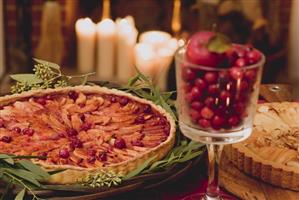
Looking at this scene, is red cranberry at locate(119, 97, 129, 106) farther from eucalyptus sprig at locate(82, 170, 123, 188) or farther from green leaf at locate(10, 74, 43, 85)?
eucalyptus sprig at locate(82, 170, 123, 188)

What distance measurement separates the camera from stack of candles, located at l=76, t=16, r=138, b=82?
137 inches

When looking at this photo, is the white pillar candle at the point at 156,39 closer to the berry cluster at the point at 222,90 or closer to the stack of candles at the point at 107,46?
the stack of candles at the point at 107,46

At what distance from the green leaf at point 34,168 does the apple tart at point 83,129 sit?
0.01 m

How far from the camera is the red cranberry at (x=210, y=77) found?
1.20 m

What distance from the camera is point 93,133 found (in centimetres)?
155

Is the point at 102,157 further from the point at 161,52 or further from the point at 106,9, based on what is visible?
the point at 106,9

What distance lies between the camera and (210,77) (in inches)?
47.1

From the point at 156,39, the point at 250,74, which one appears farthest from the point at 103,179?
the point at 156,39

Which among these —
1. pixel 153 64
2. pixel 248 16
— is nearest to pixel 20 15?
pixel 153 64

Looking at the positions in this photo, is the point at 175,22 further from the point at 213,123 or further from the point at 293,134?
the point at 213,123

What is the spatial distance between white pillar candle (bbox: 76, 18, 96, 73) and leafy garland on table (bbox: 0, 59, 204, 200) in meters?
1.69

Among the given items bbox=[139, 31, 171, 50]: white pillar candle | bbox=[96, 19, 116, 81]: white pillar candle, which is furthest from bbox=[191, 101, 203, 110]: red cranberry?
bbox=[96, 19, 116, 81]: white pillar candle

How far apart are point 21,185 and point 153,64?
6.37ft

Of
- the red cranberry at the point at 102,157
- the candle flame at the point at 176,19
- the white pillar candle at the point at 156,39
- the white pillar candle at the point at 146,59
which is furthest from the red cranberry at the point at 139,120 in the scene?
the candle flame at the point at 176,19
